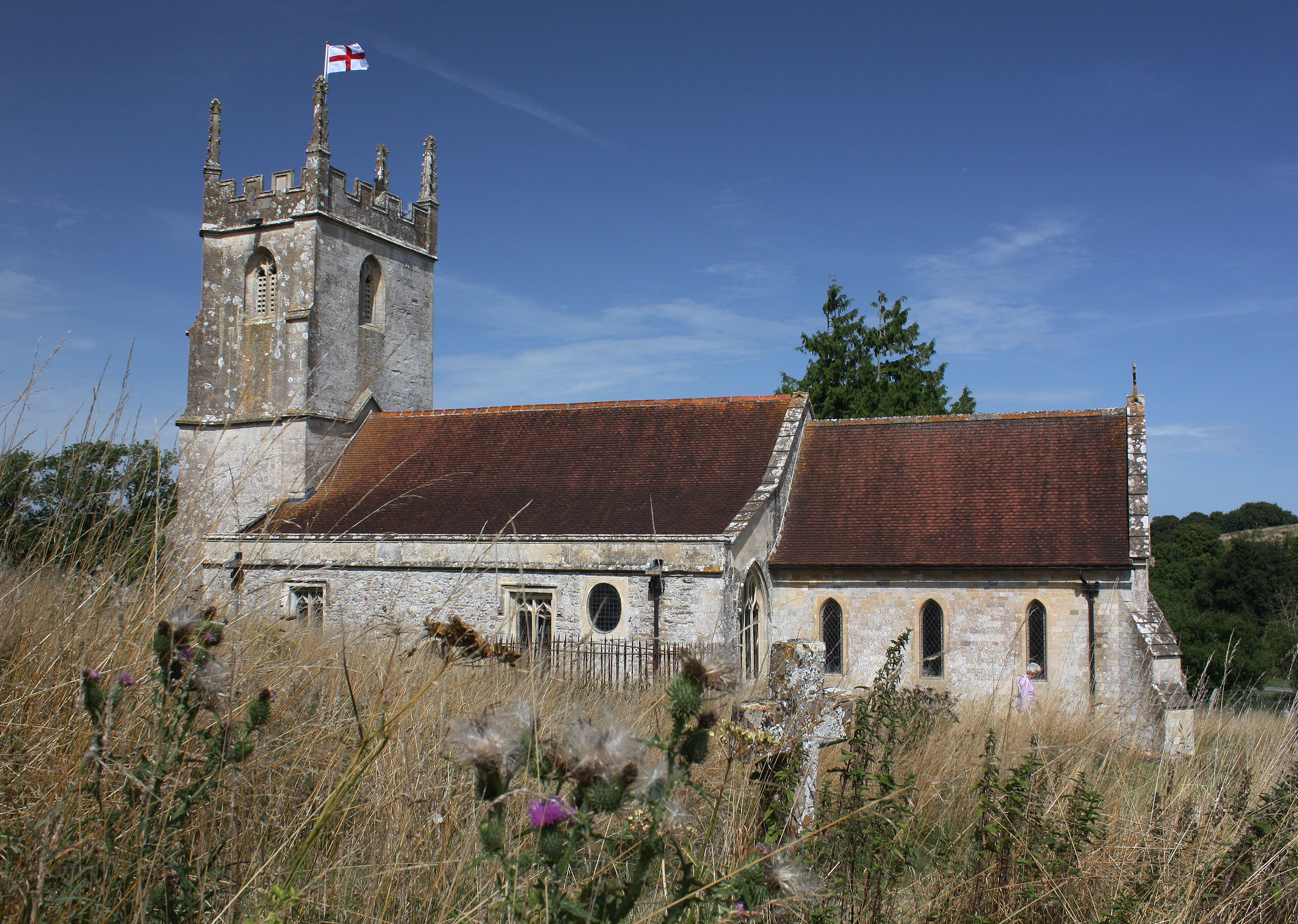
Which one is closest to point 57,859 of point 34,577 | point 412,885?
point 412,885

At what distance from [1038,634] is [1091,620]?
0.94 meters

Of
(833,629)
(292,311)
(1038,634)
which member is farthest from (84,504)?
(292,311)

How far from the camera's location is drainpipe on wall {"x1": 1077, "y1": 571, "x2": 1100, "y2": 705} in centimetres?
1530

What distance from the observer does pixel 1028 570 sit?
15.7 metres

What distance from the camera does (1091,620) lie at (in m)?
15.4

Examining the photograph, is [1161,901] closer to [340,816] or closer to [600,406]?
[340,816]

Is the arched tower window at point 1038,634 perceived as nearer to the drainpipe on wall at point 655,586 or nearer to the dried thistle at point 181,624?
the drainpipe on wall at point 655,586

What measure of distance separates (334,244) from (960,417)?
14.9 meters

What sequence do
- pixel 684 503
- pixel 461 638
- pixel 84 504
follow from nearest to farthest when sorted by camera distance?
pixel 461 638 → pixel 84 504 → pixel 684 503

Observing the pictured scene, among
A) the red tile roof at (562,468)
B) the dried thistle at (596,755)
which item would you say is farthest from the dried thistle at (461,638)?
the red tile roof at (562,468)

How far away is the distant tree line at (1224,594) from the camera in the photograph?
97.8 ft

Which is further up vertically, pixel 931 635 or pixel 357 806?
pixel 357 806

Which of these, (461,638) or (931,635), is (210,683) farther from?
(931,635)

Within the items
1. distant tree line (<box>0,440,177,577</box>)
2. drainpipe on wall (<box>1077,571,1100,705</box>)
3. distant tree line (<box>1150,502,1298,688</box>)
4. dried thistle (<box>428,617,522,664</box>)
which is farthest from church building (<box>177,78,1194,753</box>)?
dried thistle (<box>428,617,522,664</box>)
